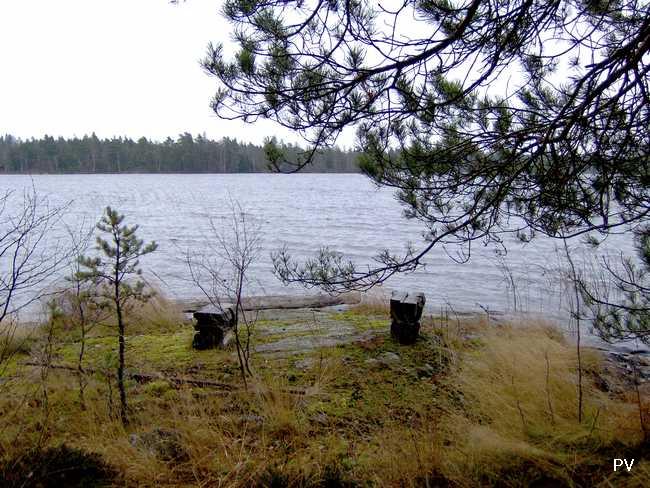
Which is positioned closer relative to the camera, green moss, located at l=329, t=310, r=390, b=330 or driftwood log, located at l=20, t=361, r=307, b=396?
driftwood log, located at l=20, t=361, r=307, b=396

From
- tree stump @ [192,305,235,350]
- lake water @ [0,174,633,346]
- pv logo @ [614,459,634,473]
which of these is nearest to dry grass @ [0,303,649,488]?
pv logo @ [614,459,634,473]

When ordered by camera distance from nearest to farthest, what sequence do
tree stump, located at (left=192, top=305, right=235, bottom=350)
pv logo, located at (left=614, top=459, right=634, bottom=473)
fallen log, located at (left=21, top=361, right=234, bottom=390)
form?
pv logo, located at (left=614, top=459, right=634, bottom=473)
fallen log, located at (left=21, top=361, right=234, bottom=390)
tree stump, located at (left=192, top=305, right=235, bottom=350)

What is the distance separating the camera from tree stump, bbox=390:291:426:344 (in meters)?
5.26

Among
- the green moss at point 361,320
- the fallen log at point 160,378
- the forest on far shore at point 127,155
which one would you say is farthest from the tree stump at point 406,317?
the forest on far shore at point 127,155

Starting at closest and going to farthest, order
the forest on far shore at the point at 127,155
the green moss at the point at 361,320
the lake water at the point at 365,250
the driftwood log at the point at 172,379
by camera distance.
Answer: the driftwood log at the point at 172,379 → the green moss at the point at 361,320 → the lake water at the point at 365,250 → the forest on far shore at the point at 127,155

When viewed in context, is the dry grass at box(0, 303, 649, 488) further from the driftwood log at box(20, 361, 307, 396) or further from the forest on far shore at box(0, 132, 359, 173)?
the forest on far shore at box(0, 132, 359, 173)

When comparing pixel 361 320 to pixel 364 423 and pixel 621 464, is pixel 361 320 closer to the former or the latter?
pixel 364 423

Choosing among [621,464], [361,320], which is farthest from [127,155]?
[621,464]

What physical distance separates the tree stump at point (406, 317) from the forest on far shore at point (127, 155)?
69217mm

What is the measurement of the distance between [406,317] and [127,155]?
82.7 meters

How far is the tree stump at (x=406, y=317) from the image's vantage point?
5.26 meters

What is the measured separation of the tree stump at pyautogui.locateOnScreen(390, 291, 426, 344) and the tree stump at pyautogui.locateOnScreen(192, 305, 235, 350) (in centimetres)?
190

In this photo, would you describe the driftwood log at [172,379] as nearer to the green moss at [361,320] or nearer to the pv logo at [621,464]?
the pv logo at [621,464]

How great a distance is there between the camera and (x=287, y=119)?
2932 millimetres
